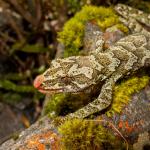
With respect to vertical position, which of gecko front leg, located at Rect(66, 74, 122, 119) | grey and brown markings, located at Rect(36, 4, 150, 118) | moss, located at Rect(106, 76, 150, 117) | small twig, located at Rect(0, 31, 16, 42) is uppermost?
grey and brown markings, located at Rect(36, 4, 150, 118)

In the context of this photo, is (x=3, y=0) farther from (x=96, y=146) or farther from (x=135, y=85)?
(x=96, y=146)

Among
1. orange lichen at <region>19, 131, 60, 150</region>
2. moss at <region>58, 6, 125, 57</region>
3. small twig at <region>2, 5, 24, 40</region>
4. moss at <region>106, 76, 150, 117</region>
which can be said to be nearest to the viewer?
orange lichen at <region>19, 131, 60, 150</region>

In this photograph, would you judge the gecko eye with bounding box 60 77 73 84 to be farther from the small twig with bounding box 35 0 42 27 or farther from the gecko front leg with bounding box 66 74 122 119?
the small twig with bounding box 35 0 42 27

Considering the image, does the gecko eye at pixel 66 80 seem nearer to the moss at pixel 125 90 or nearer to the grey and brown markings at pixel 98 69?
the grey and brown markings at pixel 98 69

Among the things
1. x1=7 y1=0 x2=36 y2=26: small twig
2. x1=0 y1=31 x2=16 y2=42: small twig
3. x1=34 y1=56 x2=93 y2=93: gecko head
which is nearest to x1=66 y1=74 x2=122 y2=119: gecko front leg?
x1=34 y1=56 x2=93 y2=93: gecko head

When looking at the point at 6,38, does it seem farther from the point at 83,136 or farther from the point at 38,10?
the point at 83,136

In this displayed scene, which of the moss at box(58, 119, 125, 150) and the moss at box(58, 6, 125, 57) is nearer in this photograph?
the moss at box(58, 119, 125, 150)

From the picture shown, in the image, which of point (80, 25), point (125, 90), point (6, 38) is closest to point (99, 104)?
point (125, 90)
